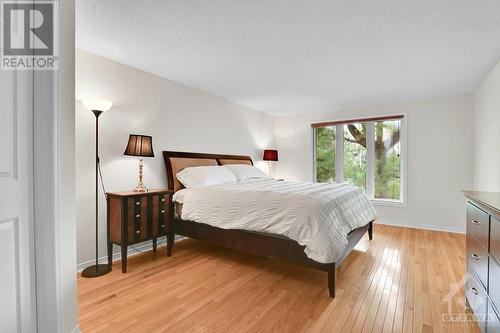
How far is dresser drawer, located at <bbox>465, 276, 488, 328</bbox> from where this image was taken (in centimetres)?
149

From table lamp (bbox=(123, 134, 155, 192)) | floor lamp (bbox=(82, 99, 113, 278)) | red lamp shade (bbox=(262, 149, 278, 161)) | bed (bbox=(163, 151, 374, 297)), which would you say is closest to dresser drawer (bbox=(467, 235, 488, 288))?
bed (bbox=(163, 151, 374, 297))

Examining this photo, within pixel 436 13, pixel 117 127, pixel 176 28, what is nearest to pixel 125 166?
pixel 117 127

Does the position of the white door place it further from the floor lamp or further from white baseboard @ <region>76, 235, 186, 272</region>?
white baseboard @ <region>76, 235, 186, 272</region>

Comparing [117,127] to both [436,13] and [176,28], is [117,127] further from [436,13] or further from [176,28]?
[436,13]

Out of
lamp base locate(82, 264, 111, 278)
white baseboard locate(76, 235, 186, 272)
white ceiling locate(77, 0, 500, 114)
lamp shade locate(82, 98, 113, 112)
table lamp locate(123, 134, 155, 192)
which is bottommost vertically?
lamp base locate(82, 264, 111, 278)

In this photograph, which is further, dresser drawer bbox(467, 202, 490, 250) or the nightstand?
the nightstand

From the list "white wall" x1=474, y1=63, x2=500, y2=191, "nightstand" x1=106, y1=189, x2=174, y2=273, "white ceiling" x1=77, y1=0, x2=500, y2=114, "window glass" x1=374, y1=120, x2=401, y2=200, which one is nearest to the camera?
"white ceiling" x1=77, y1=0, x2=500, y2=114

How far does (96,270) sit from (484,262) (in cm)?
315

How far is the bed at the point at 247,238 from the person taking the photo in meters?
2.10

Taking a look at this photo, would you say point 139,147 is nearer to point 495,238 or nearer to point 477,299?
point 495,238

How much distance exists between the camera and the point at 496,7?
175 centimetres

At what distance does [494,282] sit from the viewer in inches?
52.4

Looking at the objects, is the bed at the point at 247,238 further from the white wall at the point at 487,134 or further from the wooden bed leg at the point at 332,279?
the white wall at the point at 487,134

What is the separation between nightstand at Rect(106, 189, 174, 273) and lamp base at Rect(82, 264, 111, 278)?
9cm
